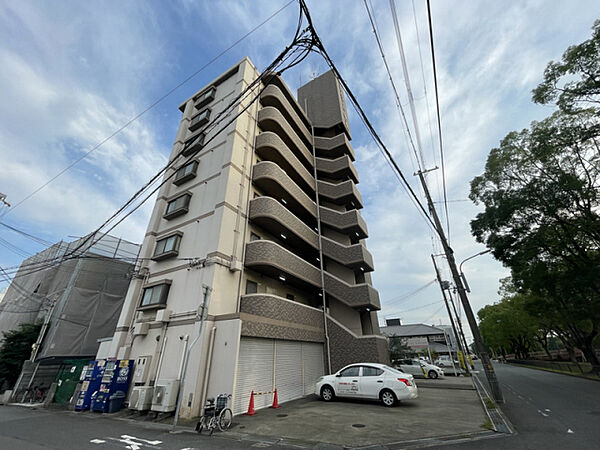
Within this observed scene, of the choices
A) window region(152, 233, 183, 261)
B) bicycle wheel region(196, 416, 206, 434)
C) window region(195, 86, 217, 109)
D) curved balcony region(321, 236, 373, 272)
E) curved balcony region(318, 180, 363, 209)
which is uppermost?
window region(195, 86, 217, 109)

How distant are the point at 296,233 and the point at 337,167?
899 cm

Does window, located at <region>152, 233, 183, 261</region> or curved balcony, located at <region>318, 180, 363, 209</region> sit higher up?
curved balcony, located at <region>318, 180, 363, 209</region>

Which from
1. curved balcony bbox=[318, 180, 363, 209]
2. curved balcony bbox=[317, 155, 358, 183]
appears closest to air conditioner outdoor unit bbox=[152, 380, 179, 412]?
curved balcony bbox=[318, 180, 363, 209]

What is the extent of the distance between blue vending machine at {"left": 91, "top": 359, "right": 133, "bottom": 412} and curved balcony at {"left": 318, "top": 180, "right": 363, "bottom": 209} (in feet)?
54.3

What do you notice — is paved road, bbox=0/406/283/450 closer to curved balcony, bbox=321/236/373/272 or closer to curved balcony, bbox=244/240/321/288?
curved balcony, bbox=244/240/321/288

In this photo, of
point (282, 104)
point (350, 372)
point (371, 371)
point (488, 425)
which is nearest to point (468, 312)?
point (488, 425)

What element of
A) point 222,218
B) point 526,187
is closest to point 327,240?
point 222,218

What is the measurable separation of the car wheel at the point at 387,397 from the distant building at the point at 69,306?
47.5ft

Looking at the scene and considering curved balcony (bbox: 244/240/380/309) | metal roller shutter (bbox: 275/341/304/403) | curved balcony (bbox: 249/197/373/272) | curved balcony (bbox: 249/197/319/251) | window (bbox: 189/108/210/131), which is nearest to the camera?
metal roller shutter (bbox: 275/341/304/403)

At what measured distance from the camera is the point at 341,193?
20656 mm

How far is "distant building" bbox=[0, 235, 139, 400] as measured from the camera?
51.5 feet

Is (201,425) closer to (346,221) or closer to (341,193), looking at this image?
(346,221)

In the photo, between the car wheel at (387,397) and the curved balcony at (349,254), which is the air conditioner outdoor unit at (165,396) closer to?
the car wheel at (387,397)

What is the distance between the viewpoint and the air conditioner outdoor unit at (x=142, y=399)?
914cm
